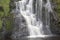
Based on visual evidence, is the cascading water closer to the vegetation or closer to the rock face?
the rock face

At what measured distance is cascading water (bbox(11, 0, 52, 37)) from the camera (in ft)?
24.1

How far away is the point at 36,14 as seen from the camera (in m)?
7.88

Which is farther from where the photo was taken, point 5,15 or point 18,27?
point 18,27

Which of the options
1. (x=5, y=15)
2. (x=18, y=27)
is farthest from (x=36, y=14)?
(x=5, y=15)

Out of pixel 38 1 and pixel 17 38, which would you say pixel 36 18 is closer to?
pixel 38 1

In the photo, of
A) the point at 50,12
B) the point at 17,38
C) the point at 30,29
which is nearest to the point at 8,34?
the point at 17,38

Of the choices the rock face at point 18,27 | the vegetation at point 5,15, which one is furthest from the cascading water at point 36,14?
the vegetation at point 5,15

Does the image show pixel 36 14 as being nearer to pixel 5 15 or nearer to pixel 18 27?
pixel 18 27

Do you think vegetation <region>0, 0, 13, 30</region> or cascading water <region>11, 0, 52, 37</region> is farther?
cascading water <region>11, 0, 52, 37</region>

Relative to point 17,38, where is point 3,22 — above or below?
above

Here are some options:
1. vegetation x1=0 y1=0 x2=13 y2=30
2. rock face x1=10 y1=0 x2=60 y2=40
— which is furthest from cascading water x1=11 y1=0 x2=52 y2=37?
vegetation x1=0 y1=0 x2=13 y2=30

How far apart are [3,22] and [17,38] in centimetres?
72

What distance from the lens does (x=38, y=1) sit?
26.7ft

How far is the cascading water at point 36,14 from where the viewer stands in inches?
289
